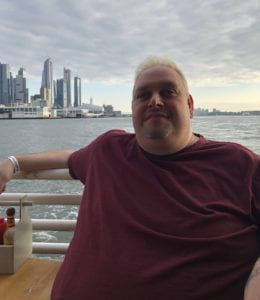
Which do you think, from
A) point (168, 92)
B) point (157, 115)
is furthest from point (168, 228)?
point (168, 92)

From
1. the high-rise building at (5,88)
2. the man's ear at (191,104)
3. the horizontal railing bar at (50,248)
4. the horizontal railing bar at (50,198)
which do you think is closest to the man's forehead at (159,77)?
the man's ear at (191,104)

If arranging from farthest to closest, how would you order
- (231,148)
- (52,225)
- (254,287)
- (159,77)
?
(52,225) → (159,77) → (231,148) → (254,287)

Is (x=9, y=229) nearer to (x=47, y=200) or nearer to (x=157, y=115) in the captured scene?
(x=47, y=200)

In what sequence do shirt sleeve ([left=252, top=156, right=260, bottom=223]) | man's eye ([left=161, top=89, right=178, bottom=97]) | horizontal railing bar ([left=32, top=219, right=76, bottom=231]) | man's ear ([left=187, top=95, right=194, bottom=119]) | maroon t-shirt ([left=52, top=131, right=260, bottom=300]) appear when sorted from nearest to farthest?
maroon t-shirt ([left=52, top=131, right=260, bottom=300]), shirt sleeve ([left=252, top=156, right=260, bottom=223]), man's eye ([left=161, top=89, right=178, bottom=97]), man's ear ([left=187, top=95, right=194, bottom=119]), horizontal railing bar ([left=32, top=219, right=76, bottom=231])

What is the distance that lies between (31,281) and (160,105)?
93cm

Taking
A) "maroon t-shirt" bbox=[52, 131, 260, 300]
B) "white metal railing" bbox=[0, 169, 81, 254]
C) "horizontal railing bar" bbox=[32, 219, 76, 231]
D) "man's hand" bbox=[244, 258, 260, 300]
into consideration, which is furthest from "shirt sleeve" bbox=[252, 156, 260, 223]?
"horizontal railing bar" bbox=[32, 219, 76, 231]

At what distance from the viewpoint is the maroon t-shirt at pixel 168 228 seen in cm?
133

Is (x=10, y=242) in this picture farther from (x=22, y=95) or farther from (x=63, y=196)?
(x=22, y=95)

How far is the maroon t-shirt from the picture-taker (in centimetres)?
133

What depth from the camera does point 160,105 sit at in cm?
166

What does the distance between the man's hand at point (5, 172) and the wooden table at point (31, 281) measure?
381 millimetres

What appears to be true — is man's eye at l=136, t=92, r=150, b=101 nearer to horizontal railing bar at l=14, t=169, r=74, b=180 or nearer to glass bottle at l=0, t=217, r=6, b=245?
horizontal railing bar at l=14, t=169, r=74, b=180

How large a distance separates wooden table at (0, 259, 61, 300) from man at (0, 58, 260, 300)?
20 cm

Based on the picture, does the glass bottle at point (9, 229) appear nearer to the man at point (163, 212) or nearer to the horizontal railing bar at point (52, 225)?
the horizontal railing bar at point (52, 225)
